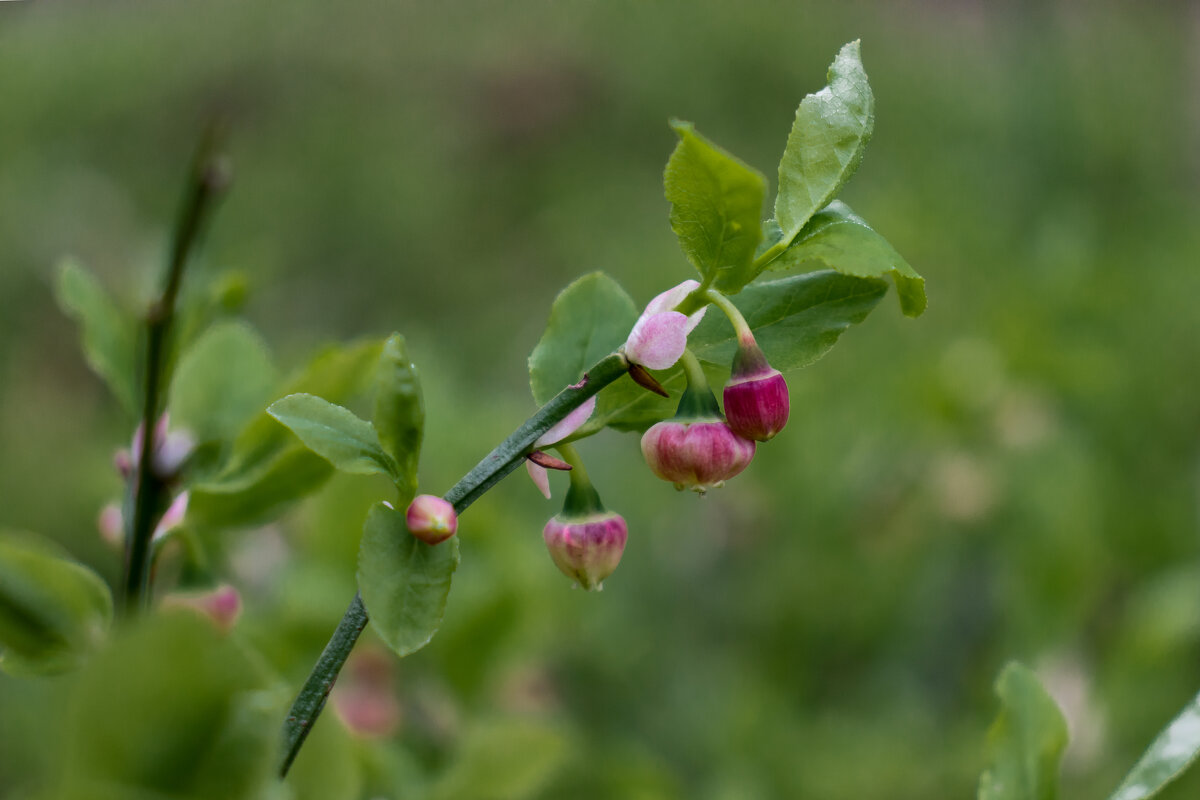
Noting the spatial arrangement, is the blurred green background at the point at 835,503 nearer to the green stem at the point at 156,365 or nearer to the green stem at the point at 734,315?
the green stem at the point at 156,365

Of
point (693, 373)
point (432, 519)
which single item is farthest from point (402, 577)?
point (693, 373)

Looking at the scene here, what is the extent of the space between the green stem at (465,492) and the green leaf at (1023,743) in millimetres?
211

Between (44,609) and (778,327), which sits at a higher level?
(778,327)

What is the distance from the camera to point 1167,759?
A: 1.41 feet

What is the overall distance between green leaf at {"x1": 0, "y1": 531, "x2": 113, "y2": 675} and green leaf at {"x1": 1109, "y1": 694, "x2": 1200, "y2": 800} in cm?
39

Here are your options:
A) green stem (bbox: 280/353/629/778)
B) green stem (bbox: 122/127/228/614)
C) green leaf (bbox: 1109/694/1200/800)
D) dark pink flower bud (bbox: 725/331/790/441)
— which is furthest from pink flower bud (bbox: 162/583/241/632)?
green leaf (bbox: 1109/694/1200/800)

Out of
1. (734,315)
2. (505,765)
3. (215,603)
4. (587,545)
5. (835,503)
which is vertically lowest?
(835,503)

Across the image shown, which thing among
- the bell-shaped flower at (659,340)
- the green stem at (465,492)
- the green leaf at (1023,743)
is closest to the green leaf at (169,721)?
the green stem at (465,492)

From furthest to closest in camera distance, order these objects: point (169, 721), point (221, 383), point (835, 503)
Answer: point (835, 503), point (221, 383), point (169, 721)

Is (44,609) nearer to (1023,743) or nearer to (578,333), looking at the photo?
(578,333)

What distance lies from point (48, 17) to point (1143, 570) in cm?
487

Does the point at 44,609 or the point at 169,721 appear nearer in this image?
the point at 169,721

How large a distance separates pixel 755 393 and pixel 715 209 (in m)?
0.06

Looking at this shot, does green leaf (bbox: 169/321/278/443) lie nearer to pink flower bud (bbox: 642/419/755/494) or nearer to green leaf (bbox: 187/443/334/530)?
→ green leaf (bbox: 187/443/334/530)
